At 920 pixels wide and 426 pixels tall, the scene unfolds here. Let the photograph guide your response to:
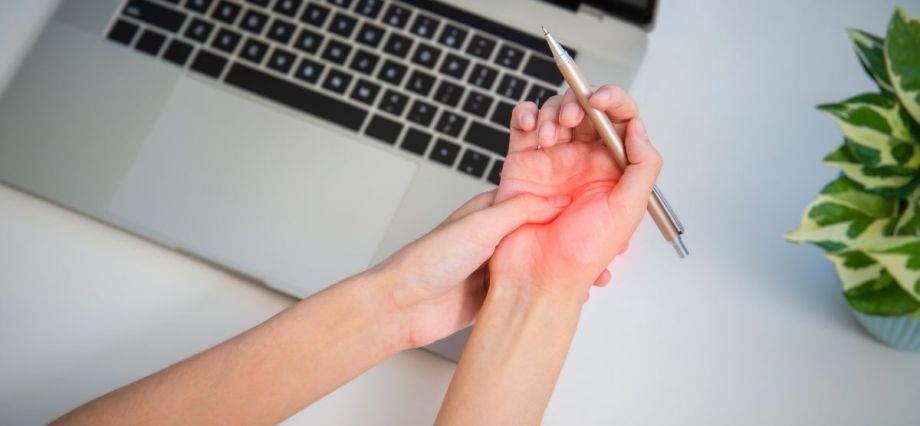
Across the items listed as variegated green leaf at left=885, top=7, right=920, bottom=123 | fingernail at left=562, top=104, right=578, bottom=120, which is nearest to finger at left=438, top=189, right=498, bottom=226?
fingernail at left=562, top=104, right=578, bottom=120

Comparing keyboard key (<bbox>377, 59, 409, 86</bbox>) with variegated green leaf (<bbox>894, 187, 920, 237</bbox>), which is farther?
keyboard key (<bbox>377, 59, 409, 86</bbox>)

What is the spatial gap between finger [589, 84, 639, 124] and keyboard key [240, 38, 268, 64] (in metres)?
0.39

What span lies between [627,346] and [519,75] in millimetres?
285

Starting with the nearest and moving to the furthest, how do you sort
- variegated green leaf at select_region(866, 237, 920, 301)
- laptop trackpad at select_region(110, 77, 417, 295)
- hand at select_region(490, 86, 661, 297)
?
1. variegated green leaf at select_region(866, 237, 920, 301)
2. hand at select_region(490, 86, 661, 297)
3. laptop trackpad at select_region(110, 77, 417, 295)

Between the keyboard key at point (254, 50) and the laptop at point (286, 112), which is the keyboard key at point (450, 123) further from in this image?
the keyboard key at point (254, 50)

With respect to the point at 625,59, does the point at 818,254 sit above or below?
below

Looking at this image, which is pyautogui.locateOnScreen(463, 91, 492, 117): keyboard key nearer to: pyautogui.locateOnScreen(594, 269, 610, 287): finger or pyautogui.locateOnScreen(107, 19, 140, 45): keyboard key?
pyautogui.locateOnScreen(594, 269, 610, 287): finger

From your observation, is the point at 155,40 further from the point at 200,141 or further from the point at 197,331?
the point at 197,331

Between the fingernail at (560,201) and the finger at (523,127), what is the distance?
47 mm

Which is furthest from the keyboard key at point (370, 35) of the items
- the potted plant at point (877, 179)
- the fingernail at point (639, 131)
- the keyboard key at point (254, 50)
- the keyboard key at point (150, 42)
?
the potted plant at point (877, 179)

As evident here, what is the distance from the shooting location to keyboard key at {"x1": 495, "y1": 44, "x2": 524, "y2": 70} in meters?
0.74

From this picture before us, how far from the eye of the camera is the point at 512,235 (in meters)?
0.61

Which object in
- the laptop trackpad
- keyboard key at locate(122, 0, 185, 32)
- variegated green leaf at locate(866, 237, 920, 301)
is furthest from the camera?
keyboard key at locate(122, 0, 185, 32)

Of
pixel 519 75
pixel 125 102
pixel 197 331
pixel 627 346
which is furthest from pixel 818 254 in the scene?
pixel 125 102
